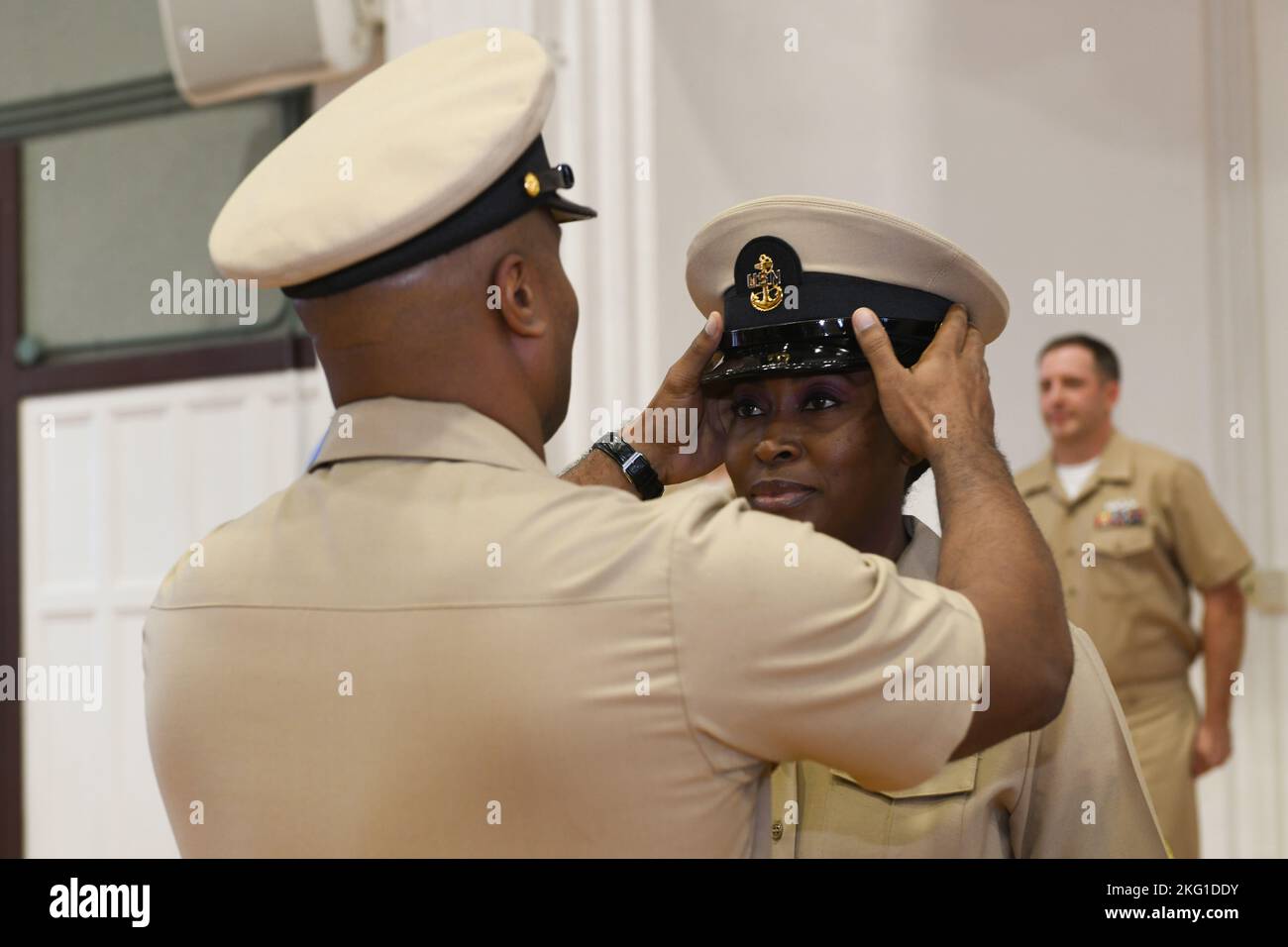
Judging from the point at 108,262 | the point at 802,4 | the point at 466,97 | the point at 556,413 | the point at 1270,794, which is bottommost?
the point at 1270,794

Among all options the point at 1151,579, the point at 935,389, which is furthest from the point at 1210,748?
the point at 935,389

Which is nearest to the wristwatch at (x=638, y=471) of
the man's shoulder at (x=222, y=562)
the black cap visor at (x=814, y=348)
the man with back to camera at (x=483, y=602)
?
the black cap visor at (x=814, y=348)

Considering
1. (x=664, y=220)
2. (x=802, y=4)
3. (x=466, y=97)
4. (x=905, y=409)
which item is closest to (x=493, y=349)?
(x=466, y=97)

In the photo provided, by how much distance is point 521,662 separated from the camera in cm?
98

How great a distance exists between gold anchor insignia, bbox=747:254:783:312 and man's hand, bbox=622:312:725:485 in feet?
0.17

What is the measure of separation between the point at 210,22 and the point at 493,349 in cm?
250

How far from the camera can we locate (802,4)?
3.11m

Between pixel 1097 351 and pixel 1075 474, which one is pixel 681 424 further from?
pixel 1075 474

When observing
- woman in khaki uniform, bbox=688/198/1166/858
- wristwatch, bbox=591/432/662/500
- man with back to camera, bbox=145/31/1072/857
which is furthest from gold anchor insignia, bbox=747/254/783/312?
man with back to camera, bbox=145/31/1072/857

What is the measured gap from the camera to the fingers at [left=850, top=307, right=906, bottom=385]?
1.33 metres

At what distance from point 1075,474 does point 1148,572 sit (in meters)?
0.33

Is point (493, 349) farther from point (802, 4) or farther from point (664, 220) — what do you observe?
point (802, 4)

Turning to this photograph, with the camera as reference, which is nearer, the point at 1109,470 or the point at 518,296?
the point at 518,296

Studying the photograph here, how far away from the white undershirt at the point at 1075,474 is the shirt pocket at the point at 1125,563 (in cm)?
15
